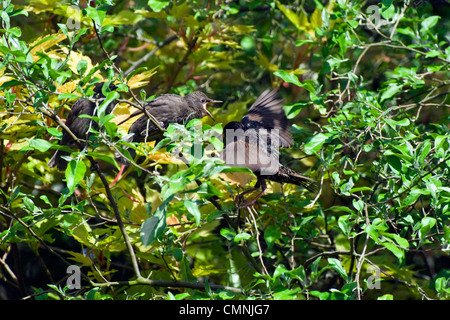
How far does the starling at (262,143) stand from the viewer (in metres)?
2.58

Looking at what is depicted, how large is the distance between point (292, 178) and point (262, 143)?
25 centimetres

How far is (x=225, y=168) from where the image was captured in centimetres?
160

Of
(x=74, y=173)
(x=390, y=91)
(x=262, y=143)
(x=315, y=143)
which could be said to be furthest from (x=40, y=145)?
(x=390, y=91)

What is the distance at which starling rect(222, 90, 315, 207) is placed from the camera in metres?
2.58

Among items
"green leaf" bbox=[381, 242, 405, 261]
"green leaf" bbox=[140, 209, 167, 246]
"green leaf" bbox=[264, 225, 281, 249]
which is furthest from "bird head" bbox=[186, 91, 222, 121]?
"green leaf" bbox=[140, 209, 167, 246]

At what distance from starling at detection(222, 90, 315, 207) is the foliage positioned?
0.32ft

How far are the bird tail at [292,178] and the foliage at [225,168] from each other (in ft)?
0.26

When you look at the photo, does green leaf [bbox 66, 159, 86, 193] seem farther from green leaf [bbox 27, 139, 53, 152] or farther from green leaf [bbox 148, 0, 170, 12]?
green leaf [bbox 148, 0, 170, 12]

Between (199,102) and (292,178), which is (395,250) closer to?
(292,178)

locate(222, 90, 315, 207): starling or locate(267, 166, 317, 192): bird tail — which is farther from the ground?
locate(222, 90, 315, 207): starling

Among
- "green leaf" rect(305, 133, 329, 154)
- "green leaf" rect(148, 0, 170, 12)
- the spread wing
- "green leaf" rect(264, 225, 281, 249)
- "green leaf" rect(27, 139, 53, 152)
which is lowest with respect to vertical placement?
"green leaf" rect(264, 225, 281, 249)

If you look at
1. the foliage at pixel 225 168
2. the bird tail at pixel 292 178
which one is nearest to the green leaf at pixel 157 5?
the foliage at pixel 225 168

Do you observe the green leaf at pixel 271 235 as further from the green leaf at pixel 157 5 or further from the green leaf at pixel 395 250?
the green leaf at pixel 157 5
